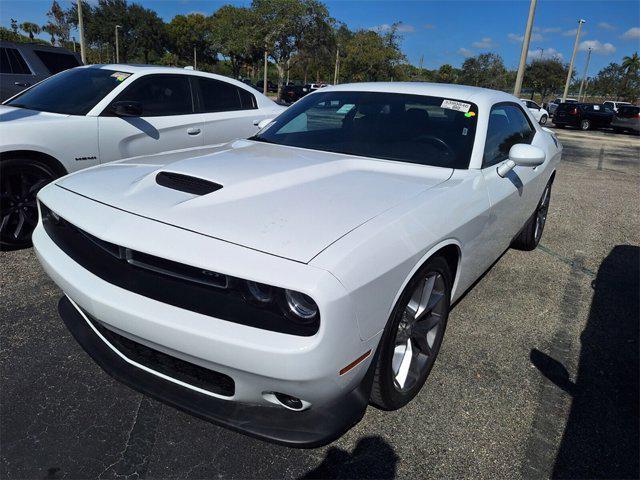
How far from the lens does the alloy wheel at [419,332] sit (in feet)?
7.41

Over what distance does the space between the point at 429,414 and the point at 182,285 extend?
4.51 ft

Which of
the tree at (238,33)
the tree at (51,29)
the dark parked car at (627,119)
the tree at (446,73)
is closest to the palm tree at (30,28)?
the tree at (51,29)

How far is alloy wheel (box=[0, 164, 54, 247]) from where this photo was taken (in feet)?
13.1

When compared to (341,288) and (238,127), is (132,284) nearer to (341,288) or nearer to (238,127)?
(341,288)

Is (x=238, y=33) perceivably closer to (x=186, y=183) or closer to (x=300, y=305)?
(x=186, y=183)

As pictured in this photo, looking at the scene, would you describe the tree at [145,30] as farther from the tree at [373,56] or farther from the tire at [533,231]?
the tire at [533,231]

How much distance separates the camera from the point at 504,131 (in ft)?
11.6

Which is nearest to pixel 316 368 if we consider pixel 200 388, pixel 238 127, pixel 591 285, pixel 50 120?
pixel 200 388

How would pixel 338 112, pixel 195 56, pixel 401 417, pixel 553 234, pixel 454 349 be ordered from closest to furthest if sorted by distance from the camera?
pixel 401 417 < pixel 454 349 < pixel 338 112 < pixel 553 234 < pixel 195 56

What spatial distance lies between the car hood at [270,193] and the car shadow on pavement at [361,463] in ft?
3.19

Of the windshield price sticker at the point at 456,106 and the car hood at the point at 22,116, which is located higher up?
the windshield price sticker at the point at 456,106

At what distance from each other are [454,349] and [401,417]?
0.79 m

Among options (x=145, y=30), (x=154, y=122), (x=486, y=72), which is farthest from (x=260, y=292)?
(x=145, y=30)

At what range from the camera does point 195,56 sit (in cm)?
5581
